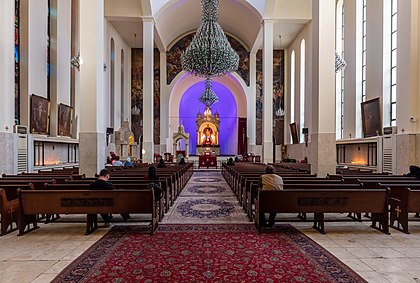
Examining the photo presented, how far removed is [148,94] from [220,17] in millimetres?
9491

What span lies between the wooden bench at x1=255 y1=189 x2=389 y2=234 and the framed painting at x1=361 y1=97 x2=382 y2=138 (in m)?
8.11

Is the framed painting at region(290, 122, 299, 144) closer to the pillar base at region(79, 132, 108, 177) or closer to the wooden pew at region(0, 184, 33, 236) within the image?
the pillar base at region(79, 132, 108, 177)

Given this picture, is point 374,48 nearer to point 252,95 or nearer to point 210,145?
point 252,95

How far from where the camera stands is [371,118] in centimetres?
1338

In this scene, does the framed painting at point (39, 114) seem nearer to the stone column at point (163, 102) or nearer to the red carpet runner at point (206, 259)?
the red carpet runner at point (206, 259)

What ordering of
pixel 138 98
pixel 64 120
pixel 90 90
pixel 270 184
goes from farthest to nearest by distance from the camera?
pixel 138 98, pixel 64 120, pixel 90 90, pixel 270 184

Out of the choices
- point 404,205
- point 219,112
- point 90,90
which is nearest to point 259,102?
point 219,112

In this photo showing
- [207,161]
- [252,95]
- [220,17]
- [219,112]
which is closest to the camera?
[207,161]

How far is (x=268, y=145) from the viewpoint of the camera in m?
17.4

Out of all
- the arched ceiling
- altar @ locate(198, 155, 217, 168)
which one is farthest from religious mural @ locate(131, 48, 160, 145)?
altar @ locate(198, 155, 217, 168)

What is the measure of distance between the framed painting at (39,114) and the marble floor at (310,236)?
8.01 meters

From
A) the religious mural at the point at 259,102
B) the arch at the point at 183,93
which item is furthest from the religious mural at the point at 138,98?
the religious mural at the point at 259,102

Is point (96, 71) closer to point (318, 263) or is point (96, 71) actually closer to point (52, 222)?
point (52, 222)

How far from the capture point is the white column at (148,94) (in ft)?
56.9
